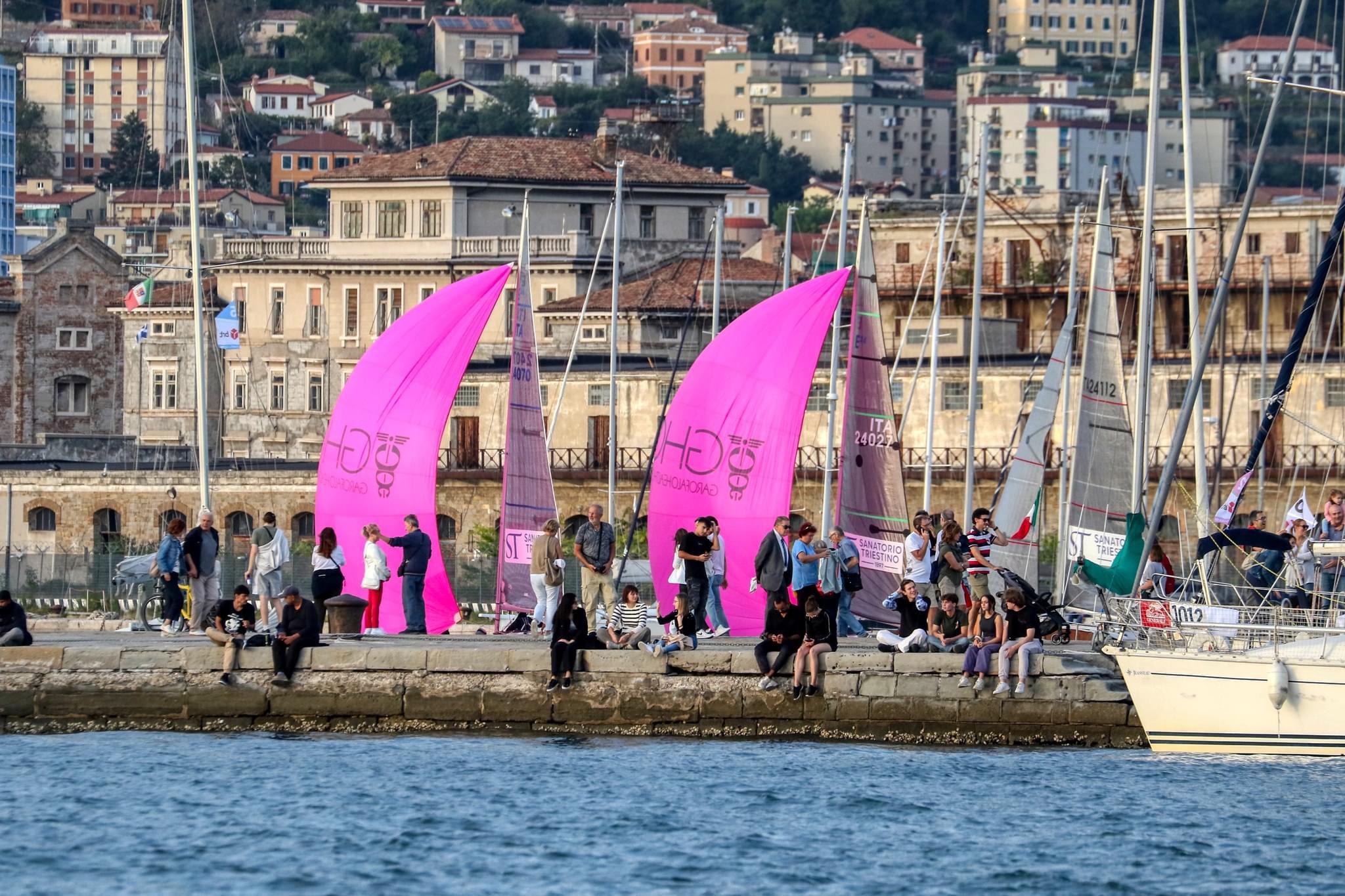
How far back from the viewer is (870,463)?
112 feet

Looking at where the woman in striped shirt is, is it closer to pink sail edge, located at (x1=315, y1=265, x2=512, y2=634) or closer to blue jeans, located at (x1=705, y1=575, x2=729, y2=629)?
blue jeans, located at (x1=705, y1=575, x2=729, y2=629)

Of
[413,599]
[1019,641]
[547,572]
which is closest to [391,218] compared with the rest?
[413,599]

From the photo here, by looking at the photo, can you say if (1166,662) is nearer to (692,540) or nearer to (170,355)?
(692,540)

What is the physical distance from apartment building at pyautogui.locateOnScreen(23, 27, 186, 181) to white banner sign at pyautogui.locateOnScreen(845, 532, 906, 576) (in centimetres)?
14077

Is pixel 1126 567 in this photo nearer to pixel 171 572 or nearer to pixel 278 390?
pixel 171 572

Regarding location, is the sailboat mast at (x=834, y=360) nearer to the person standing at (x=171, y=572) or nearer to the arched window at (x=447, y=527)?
the person standing at (x=171, y=572)

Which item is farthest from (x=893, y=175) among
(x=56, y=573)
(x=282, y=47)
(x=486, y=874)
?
(x=486, y=874)

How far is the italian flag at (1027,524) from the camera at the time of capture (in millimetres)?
38500

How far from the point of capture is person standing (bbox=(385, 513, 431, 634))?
33500mm

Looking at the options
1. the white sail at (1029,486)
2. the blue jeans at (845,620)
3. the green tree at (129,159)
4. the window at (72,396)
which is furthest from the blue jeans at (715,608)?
the green tree at (129,159)

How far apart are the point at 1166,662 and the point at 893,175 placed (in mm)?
151273

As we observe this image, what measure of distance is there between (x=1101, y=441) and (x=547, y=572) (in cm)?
916

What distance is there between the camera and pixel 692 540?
3125 centimetres

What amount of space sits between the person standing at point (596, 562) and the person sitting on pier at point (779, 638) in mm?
2515
